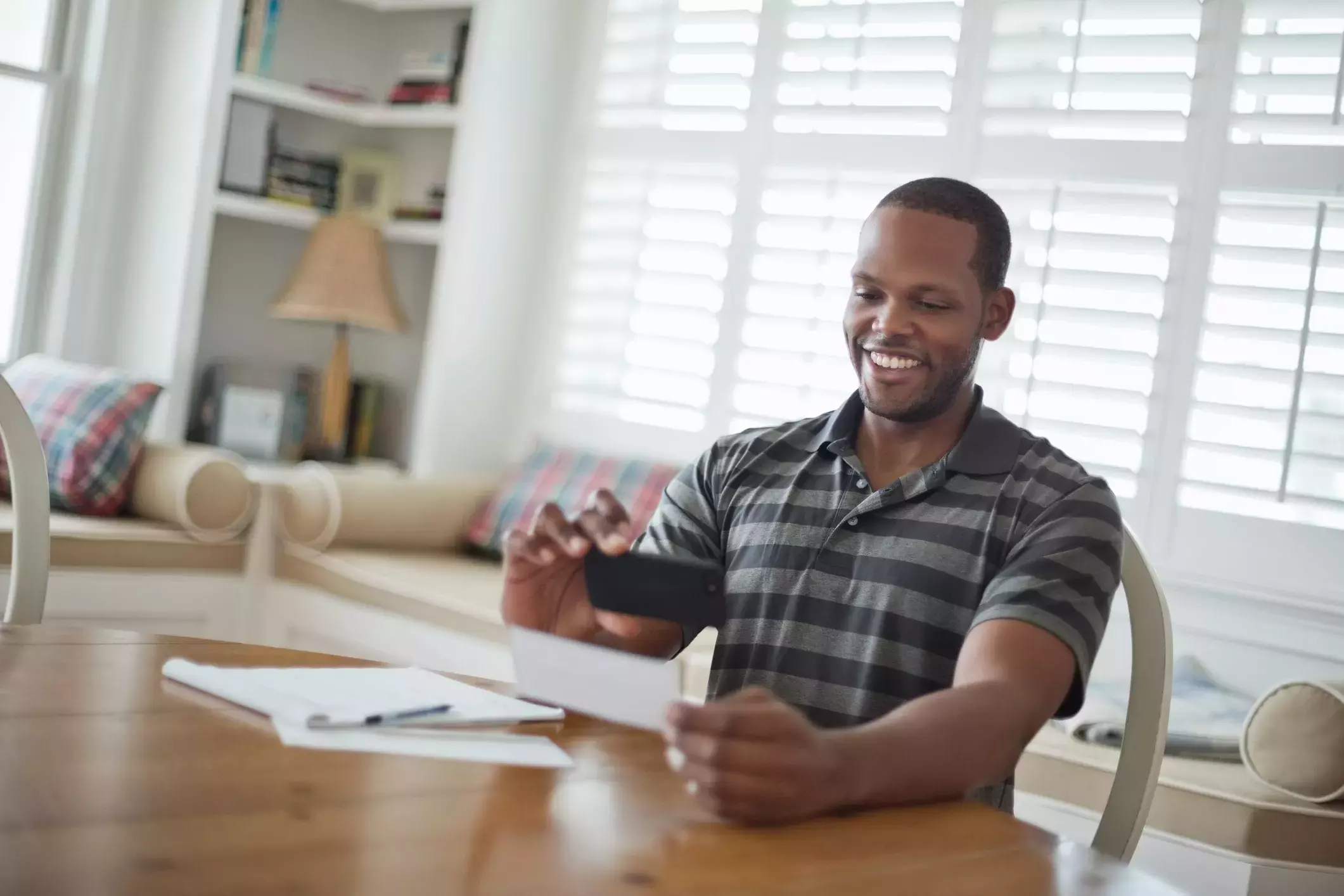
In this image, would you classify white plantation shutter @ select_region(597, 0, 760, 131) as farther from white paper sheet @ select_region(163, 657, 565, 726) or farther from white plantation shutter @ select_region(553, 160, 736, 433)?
white paper sheet @ select_region(163, 657, 565, 726)

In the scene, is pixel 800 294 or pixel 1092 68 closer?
pixel 1092 68

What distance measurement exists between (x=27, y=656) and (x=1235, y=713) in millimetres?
1948

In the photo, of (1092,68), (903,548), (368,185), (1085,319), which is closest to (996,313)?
(903,548)

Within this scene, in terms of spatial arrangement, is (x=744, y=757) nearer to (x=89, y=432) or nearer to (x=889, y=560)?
(x=889, y=560)

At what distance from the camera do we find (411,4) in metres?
4.00

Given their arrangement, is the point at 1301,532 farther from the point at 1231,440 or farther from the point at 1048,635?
the point at 1048,635

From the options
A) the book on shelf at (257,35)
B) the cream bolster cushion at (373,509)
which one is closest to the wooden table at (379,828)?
the cream bolster cushion at (373,509)

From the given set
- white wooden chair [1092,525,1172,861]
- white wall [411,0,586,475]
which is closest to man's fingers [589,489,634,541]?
white wooden chair [1092,525,1172,861]

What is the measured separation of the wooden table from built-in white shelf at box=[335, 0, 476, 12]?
3062mm

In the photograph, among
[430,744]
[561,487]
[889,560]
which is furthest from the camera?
[561,487]

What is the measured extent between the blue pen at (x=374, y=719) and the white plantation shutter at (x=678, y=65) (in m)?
2.58

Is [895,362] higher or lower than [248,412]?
higher

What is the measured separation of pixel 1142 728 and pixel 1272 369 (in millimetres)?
1427

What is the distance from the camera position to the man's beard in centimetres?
157
